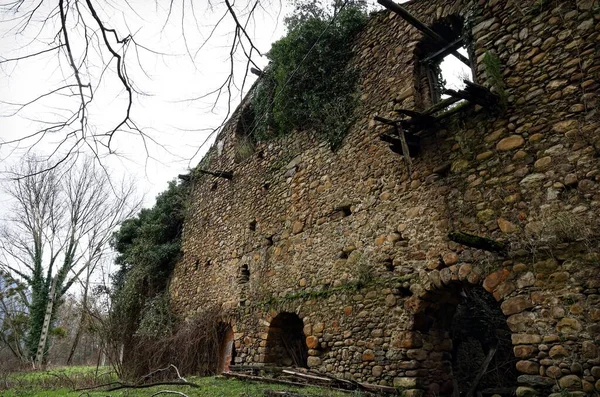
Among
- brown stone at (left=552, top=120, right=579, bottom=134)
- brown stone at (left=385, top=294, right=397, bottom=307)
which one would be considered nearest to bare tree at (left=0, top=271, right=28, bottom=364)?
brown stone at (left=385, top=294, right=397, bottom=307)

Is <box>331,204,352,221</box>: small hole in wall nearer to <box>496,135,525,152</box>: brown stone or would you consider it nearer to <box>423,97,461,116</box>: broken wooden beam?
<box>423,97,461,116</box>: broken wooden beam

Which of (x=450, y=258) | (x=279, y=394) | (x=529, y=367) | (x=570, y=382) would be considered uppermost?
(x=450, y=258)

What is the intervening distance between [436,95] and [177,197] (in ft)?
31.3

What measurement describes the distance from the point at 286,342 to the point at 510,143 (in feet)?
18.4

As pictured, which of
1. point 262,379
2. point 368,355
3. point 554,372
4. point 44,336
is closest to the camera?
point 554,372

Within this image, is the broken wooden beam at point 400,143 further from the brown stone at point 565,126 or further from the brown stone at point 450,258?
the brown stone at point 565,126

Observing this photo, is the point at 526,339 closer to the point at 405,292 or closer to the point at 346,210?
the point at 405,292

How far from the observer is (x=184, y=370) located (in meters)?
9.20

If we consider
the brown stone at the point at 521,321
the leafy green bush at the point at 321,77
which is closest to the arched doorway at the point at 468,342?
the brown stone at the point at 521,321

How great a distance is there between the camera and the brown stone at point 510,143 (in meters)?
4.86

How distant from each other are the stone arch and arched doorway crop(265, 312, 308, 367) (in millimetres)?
2957

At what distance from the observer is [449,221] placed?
17.4ft

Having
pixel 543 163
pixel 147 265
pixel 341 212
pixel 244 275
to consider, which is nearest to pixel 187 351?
pixel 244 275

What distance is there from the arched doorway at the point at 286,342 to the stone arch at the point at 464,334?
2.96 m
